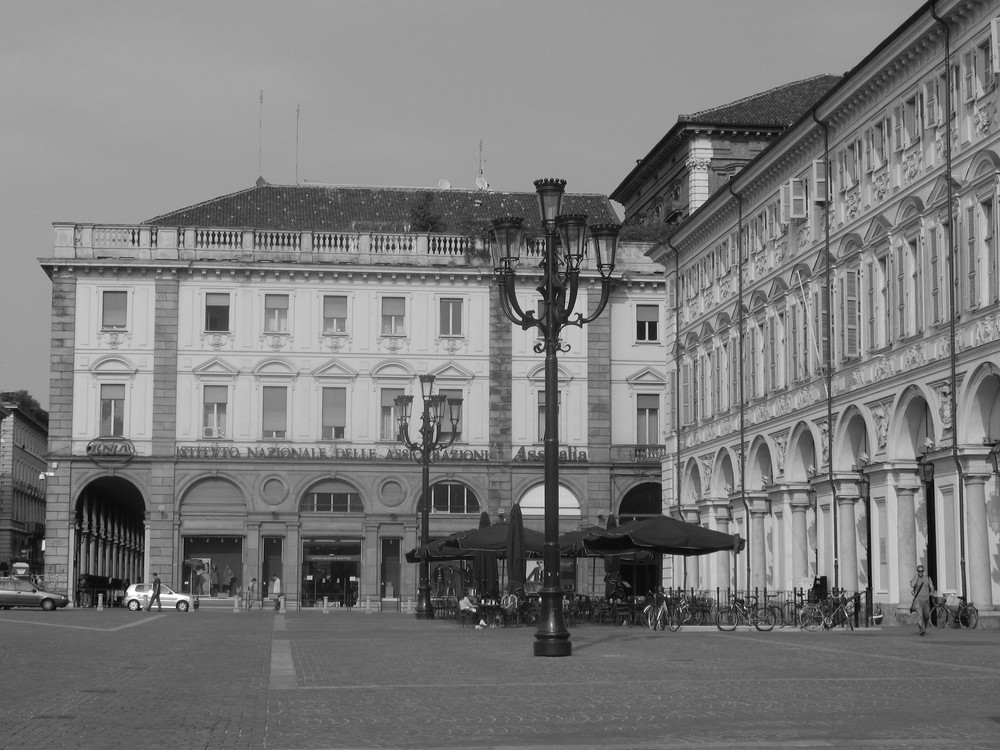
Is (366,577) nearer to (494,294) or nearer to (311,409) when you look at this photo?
(311,409)

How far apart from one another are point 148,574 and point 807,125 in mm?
35954

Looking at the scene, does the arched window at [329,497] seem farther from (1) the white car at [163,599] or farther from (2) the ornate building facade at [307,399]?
(1) the white car at [163,599]

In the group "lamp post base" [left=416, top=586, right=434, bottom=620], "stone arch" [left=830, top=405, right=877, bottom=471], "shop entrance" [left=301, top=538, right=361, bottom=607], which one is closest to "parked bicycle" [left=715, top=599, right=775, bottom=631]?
"stone arch" [left=830, top=405, right=877, bottom=471]

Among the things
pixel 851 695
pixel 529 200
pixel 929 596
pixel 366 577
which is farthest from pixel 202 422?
pixel 851 695

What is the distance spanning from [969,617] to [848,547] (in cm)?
843

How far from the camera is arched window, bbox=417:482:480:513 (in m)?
70.8

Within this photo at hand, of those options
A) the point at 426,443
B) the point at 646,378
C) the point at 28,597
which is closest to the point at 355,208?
the point at 646,378

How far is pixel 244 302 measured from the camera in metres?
70.2

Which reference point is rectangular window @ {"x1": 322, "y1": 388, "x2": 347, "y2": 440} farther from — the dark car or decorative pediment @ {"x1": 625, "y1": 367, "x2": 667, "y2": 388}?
the dark car

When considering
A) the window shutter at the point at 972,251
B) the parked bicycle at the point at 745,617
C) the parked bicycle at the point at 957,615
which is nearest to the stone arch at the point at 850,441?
the parked bicycle at the point at 745,617

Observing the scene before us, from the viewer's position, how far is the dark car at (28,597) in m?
65.2

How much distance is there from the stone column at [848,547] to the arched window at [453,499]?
29.2 meters

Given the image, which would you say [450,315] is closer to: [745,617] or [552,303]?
[745,617]

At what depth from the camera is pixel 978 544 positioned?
35.0 m
